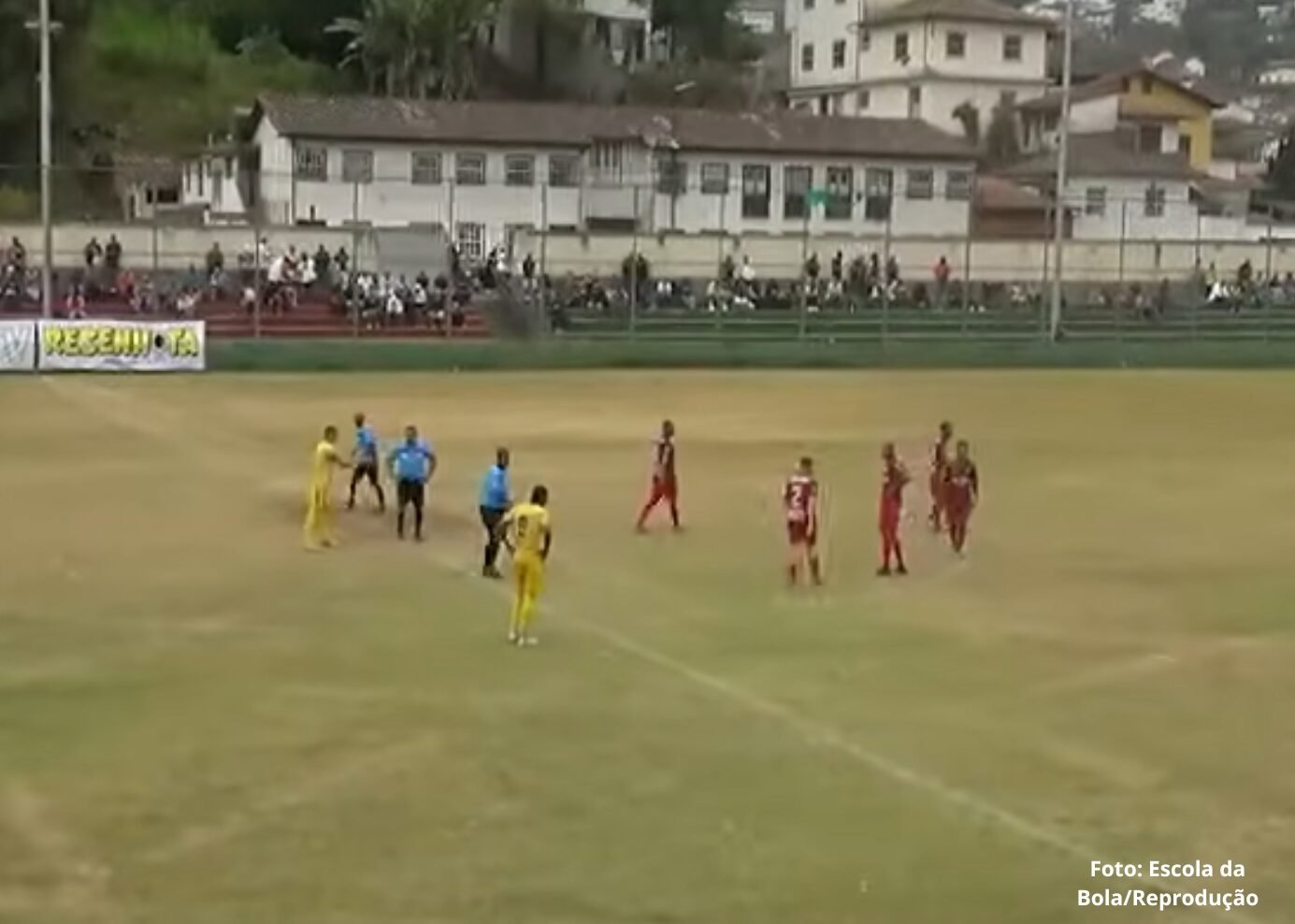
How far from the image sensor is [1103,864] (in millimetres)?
Answer: 13617

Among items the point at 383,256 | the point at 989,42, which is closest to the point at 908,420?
the point at 383,256

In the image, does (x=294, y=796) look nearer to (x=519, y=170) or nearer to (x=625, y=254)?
(x=625, y=254)

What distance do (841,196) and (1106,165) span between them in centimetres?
1373

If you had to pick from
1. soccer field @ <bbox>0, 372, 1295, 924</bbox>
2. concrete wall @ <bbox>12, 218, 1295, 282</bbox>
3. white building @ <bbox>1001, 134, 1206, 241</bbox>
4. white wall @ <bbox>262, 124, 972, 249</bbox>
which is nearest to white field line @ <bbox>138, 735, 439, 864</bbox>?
soccer field @ <bbox>0, 372, 1295, 924</bbox>

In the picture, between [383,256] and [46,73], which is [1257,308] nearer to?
[383,256]

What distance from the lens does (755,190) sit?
2940 inches

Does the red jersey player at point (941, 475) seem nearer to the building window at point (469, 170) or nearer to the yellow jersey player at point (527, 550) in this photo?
the yellow jersey player at point (527, 550)

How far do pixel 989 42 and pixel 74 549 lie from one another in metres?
81.2

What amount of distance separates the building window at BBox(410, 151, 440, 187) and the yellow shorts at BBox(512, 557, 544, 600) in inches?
1960

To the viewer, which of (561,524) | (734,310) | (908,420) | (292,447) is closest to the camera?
(561,524)

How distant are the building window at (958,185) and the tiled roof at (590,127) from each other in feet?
2.14

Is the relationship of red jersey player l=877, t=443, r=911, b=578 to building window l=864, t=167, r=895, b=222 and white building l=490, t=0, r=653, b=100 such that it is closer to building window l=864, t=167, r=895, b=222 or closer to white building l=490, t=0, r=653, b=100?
building window l=864, t=167, r=895, b=222

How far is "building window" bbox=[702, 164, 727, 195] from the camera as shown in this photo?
242 ft

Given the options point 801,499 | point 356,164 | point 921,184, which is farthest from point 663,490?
point 921,184
